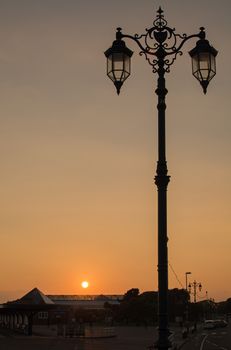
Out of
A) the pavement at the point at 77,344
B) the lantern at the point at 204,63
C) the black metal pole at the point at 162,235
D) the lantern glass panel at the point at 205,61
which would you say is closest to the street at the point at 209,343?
the pavement at the point at 77,344

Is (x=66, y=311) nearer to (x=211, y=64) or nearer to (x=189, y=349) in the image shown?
(x=189, y=349)

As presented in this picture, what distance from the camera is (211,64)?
33.9ft

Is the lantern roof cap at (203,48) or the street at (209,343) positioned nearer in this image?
the lantern roof cap at (203,48)

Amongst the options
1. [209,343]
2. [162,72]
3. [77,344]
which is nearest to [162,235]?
[162,72]

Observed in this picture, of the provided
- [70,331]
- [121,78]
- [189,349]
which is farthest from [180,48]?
[70,331]

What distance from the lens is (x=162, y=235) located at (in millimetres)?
9719

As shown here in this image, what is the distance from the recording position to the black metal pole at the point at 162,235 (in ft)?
31.0

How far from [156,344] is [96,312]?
531ft

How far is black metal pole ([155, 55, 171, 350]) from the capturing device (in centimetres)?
944

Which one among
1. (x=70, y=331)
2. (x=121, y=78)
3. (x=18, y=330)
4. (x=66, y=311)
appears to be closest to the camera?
(x=121, y=78)

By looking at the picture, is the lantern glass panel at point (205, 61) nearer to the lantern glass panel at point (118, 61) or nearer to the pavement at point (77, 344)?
the lantern glass panel at point (118, 61)

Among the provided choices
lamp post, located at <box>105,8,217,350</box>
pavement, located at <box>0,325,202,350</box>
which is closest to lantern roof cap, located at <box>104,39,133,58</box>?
lamp post, located at <box>105,8,217,350</box>

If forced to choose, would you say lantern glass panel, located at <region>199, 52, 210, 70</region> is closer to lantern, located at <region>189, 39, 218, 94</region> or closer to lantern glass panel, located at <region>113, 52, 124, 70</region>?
lantern, located at <region>189, 39, 218, 94</region>

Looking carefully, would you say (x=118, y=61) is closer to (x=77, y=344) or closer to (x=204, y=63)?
(x=204, y=63)
